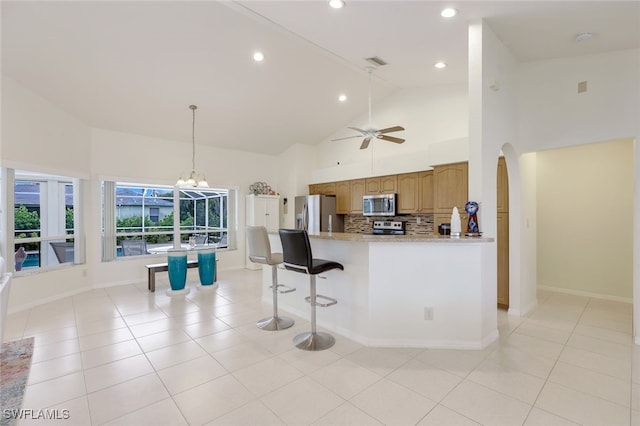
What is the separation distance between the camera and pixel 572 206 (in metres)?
4.89

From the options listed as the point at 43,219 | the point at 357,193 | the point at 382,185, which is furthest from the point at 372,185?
the point at 43,219

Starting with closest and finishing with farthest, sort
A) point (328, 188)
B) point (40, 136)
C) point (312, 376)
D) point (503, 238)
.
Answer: point (312, 376) → point (503, 238) → point (40, 136) → point (328, 188)

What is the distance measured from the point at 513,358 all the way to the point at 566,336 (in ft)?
3.20

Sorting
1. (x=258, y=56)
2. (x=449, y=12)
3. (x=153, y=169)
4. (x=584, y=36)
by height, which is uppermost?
(x=258, y=56)

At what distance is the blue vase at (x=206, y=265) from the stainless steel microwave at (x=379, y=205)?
302cm

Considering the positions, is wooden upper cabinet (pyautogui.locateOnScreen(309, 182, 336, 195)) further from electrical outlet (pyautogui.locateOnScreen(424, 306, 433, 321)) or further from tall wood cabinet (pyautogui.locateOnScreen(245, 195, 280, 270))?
electrical outlet (pyautogui.locateOnScreen(424, 306, 433, 321))

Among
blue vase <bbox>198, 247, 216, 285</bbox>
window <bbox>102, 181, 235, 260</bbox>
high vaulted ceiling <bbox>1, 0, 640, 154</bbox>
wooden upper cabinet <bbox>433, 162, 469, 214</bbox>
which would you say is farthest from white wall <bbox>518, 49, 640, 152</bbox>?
window <bbox>102, 181, 235, 260</bbox>

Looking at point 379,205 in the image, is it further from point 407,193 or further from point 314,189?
point 314,189

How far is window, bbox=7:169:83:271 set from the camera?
4.26 metres

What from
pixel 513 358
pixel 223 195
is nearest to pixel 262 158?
pixel 223 195

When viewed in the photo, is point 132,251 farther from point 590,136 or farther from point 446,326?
point 590,136

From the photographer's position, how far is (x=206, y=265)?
5.26m

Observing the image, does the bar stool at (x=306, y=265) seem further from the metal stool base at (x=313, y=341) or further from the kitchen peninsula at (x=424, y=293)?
the kitchen peninsula at (x=424, y=293)

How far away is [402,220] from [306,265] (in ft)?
11.4
